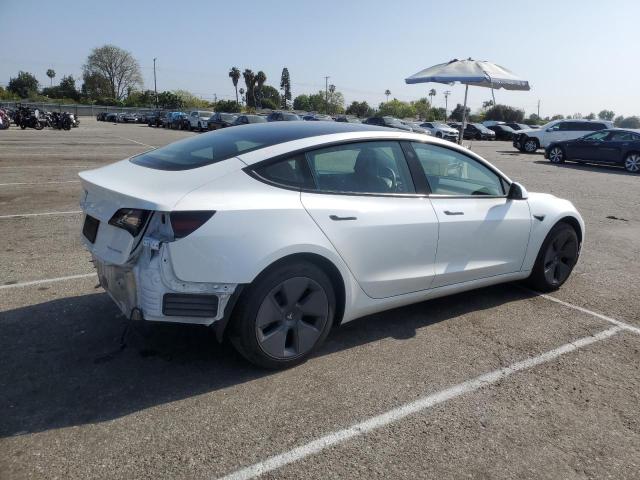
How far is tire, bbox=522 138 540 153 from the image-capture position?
25.6 meters

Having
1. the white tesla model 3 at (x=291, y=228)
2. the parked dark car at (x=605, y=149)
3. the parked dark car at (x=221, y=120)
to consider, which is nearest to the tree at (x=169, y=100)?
the parked dark car at (x=221, y=120)

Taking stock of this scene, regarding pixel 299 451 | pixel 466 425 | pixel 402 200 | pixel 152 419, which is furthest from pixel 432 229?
pixel 152 419

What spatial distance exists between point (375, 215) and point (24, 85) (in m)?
127

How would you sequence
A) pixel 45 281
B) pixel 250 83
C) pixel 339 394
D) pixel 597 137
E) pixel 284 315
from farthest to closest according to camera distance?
pixel 250 83, pixel 597 137, pixel 45 281, pixel 284 315, pixel 339 394

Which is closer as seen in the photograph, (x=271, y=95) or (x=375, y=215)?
(x=375, y=215)

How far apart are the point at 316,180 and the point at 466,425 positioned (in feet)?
5.68

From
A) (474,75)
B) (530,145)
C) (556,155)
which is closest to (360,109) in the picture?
(530,145)

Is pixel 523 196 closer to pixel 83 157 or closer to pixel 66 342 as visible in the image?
pixel 66 342

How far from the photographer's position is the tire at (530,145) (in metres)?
25.6

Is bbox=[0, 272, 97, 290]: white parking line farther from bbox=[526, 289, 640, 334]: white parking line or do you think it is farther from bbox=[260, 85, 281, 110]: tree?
bbox=[260, 85, 281, 110]: tree

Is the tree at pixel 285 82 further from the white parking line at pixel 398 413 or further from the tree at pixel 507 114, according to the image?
the white parking line at pixel 398 413

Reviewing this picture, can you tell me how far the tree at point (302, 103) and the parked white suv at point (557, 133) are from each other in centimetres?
10299

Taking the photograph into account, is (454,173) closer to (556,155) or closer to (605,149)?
(605,149)

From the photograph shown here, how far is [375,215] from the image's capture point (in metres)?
3.47
